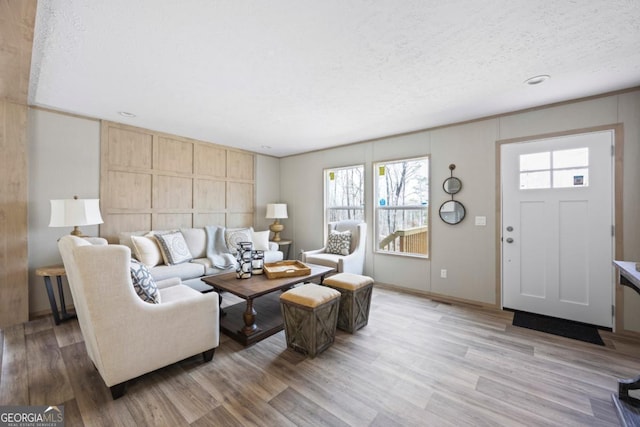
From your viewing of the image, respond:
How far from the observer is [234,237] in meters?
4.44

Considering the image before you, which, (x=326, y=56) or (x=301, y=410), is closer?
(x=301, y=410)

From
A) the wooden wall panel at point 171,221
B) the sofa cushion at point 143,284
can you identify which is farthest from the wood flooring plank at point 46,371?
the wooden wall panel at point 171,221

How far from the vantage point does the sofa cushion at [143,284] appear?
1.84 meters

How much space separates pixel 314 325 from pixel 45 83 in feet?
11.1

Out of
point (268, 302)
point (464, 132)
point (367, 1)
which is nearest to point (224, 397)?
point (268, 302)

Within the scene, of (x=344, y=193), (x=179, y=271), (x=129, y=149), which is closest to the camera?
(x=179, y=271)

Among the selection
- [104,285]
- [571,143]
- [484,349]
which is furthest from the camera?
[571,143]

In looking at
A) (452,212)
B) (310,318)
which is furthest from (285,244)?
(310,318)

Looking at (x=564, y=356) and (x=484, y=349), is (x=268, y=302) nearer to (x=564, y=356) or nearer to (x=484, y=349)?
(x=484, y=349)

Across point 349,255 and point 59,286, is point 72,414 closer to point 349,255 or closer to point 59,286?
point 59,286

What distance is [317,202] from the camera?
5203 mm

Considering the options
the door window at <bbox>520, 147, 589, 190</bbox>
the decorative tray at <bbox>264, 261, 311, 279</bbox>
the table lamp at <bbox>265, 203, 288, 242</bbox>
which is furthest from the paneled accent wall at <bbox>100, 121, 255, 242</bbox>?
the door window at <bbox>520, 147, 589, 190</bbox>

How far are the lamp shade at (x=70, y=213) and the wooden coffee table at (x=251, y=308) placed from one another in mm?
1468

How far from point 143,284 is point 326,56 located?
220 centimetres
